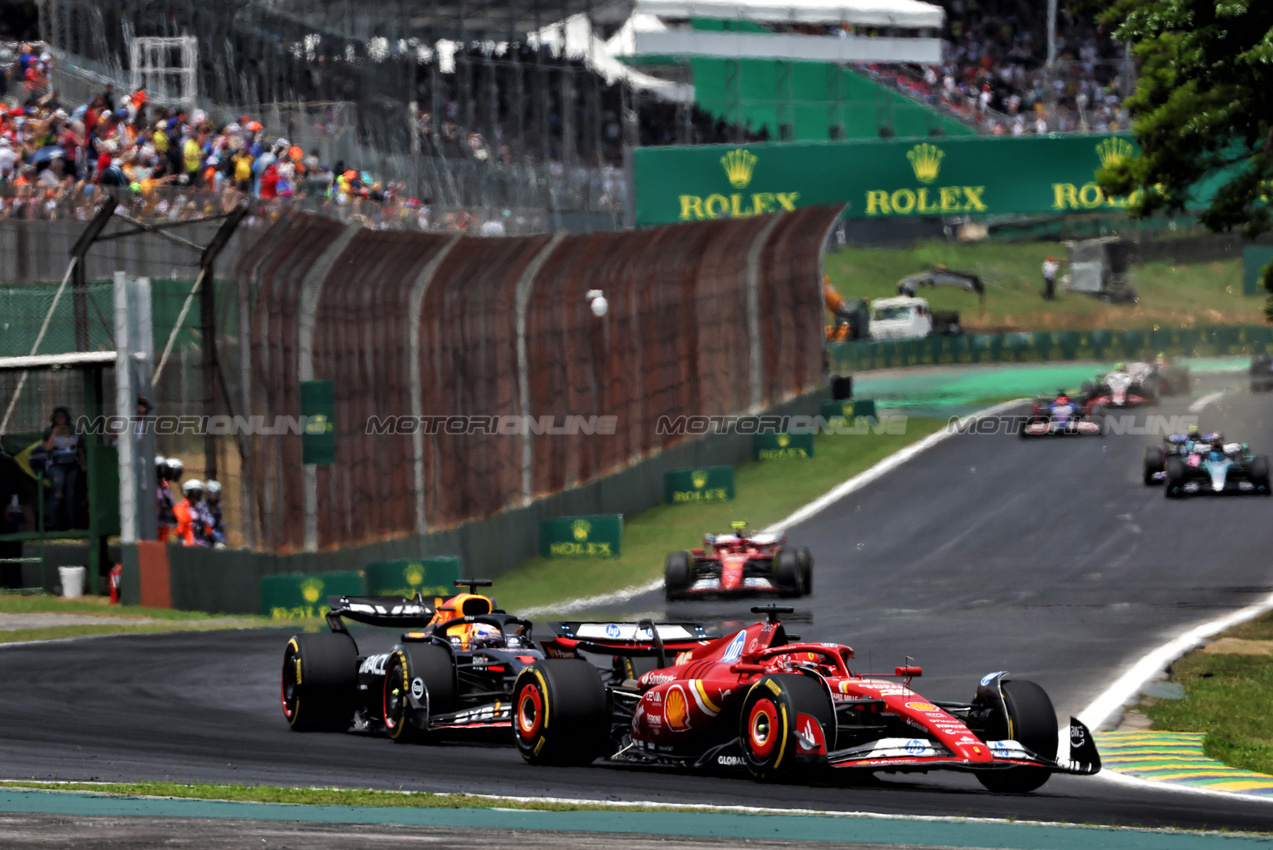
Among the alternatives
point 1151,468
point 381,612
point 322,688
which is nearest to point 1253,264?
point 1151,468

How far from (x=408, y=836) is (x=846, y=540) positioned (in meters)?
18.3

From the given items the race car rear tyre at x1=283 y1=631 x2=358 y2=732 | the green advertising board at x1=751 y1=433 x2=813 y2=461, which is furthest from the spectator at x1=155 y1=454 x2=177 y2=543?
the green advertising board at x1=751 y1=433 x2=813 y2=461

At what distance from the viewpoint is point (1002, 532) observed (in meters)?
25.5

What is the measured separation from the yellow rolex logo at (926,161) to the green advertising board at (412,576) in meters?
23.1

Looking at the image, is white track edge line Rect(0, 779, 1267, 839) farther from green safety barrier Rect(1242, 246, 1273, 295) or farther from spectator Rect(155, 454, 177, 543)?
green safety barrier Rect(1242, 246, 1273, 295)

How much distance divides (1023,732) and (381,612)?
488 cm

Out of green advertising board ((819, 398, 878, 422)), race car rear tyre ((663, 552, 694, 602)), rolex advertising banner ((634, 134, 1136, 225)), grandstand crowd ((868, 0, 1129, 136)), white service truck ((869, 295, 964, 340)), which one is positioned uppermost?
grandstand crowd ((868, 0, 1129, 136))

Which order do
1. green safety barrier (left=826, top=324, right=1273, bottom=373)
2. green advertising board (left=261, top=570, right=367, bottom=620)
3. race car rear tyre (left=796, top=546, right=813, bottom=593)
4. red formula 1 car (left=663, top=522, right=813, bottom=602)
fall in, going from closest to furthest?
1. green advertising board (left=261, top=570, right=367, bottom=620)
2. red formula 1 car (left=663, top=522, right=813, bottom=602)
3. race car rear tyre (left=796, top=546, right=813, bottom=593)
4. green safety barrier (left=826, top=324, right=1273, bottom=373)

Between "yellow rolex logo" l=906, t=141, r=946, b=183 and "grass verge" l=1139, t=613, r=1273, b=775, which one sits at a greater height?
"yellow rolex logo" l=906, t=141, r=946, b=183

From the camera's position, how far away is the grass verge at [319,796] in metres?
8.41

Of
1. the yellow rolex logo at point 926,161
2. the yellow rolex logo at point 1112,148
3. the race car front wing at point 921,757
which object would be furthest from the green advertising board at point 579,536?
the yellow rolex logo at point 1112,148

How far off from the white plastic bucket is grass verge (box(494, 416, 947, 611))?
4.85 m

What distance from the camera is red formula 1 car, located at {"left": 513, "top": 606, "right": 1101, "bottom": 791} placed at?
8.99 metres

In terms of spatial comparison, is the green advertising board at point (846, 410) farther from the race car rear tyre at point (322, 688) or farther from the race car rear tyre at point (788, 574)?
the race car rear tyre at point (322, 688)
